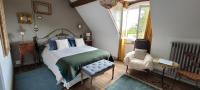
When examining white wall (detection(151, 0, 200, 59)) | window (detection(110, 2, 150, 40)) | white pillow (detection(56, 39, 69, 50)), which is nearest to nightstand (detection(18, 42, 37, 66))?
white pillow (detection(56, 39, 69, 50))

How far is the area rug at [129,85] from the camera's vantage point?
2304mm

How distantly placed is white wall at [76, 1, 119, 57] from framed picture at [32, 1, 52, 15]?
1.06 m

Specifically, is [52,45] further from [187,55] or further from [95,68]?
[187,55]

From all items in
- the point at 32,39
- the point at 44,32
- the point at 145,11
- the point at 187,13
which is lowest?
the point at 32,39

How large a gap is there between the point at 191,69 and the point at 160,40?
927 millimetres

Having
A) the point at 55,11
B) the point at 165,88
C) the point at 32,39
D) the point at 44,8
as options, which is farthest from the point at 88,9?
the point at 165,88

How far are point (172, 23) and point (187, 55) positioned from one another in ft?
2.65

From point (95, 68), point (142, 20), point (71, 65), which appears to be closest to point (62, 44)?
point (71, 65)

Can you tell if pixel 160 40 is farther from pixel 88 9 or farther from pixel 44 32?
pixel 44 32

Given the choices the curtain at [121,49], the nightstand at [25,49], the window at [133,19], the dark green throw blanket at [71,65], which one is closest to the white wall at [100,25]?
the curtain at [121,49]

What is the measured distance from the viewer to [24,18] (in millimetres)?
3137

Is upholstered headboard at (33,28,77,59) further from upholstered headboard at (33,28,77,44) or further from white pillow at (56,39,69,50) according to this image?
white pillow at (56,39,69,50)

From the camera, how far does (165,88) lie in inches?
92.0

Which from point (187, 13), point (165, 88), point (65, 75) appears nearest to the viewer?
point (187, 13)
